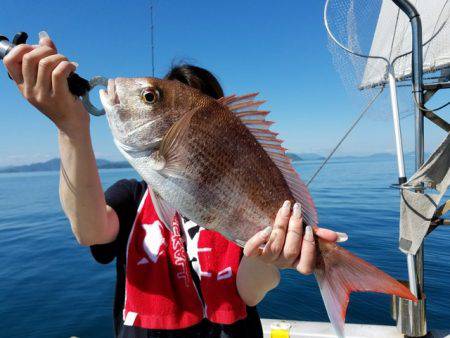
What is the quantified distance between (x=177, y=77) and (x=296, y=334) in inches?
131

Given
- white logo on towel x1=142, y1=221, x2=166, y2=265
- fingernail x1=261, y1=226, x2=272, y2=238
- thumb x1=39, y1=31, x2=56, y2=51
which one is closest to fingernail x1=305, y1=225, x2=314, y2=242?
fingernail x1=261, y1=226, x2=272, y2=238

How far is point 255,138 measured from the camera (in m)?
2.01

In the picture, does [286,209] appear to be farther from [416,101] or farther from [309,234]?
[416,101]

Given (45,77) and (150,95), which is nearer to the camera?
(45,77)

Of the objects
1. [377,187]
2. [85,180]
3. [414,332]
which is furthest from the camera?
[377,187]

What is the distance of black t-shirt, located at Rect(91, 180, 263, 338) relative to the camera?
2475 millimetres

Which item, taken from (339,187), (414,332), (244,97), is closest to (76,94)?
(244,97)

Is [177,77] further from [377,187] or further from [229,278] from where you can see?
[377,187]

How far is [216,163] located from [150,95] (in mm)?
580

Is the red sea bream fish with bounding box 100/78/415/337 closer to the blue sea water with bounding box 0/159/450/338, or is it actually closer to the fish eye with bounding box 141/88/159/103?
the fish eye with bounding box 141/88/159/103

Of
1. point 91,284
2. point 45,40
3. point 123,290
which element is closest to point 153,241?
point 123,290

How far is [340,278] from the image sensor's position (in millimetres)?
1921

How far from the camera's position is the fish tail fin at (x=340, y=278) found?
5.90 ft

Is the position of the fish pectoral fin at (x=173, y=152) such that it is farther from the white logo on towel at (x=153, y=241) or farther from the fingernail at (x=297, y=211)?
the white logo on towel at (x=153, y=241)
